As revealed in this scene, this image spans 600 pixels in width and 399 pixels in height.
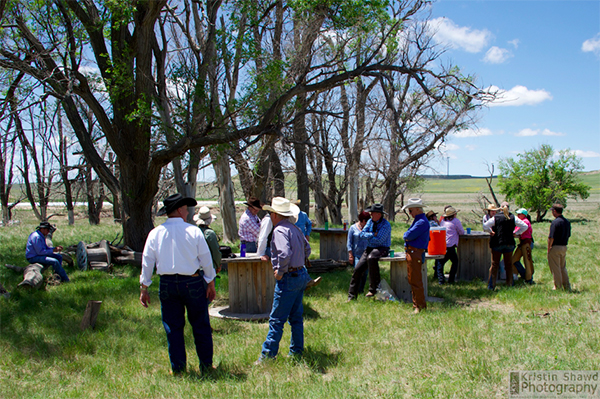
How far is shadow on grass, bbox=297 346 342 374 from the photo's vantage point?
559 cm

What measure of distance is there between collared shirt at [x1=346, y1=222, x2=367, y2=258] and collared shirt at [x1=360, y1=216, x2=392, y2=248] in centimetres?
35

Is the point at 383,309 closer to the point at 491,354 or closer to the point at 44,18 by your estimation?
the point at 491,354

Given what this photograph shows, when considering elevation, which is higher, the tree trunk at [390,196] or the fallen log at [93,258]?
the tree trunk at [390,196]

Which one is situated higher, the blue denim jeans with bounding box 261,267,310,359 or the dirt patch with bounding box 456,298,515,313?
the blue denim jeans with bounding box 261,267,310,359

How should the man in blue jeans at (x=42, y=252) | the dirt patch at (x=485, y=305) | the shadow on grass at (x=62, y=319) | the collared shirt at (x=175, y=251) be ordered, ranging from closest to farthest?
the collared shirt at (x=175, y=251) → the shadow on grass at (x=62, y=319) → the dirt patch at (x=485, y=305) → the man in blue jeans at (x=42, y=252)

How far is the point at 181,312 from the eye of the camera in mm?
5254

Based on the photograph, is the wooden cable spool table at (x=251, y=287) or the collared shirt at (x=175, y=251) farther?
the wooden cable spool table at (x=251, y=287)

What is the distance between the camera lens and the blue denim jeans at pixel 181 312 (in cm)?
513

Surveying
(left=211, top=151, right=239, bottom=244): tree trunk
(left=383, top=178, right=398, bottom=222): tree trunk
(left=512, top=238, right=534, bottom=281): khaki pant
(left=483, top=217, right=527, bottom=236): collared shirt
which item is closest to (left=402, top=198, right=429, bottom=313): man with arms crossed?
(left=483, top=217, right=527, bottom=236): collared shirt

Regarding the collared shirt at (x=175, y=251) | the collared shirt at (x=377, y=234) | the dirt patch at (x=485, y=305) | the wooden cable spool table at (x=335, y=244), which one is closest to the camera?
the collared shirt at (x=175, y=251)

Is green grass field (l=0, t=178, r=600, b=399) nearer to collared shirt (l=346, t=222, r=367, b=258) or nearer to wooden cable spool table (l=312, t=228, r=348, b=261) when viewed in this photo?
collared shirt (l=346, t=222, r=367, b=258)

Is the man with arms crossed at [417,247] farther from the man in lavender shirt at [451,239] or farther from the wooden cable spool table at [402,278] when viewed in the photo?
the man in lavender shirt at [451,239]

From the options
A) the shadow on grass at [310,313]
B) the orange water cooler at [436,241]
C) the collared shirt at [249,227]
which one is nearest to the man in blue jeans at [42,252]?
the collared shirt at [249,227]

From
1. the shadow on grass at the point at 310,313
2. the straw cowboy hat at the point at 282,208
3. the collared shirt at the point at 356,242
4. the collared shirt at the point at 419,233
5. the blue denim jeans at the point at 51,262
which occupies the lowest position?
the shadow on grass at the point at 310,313
